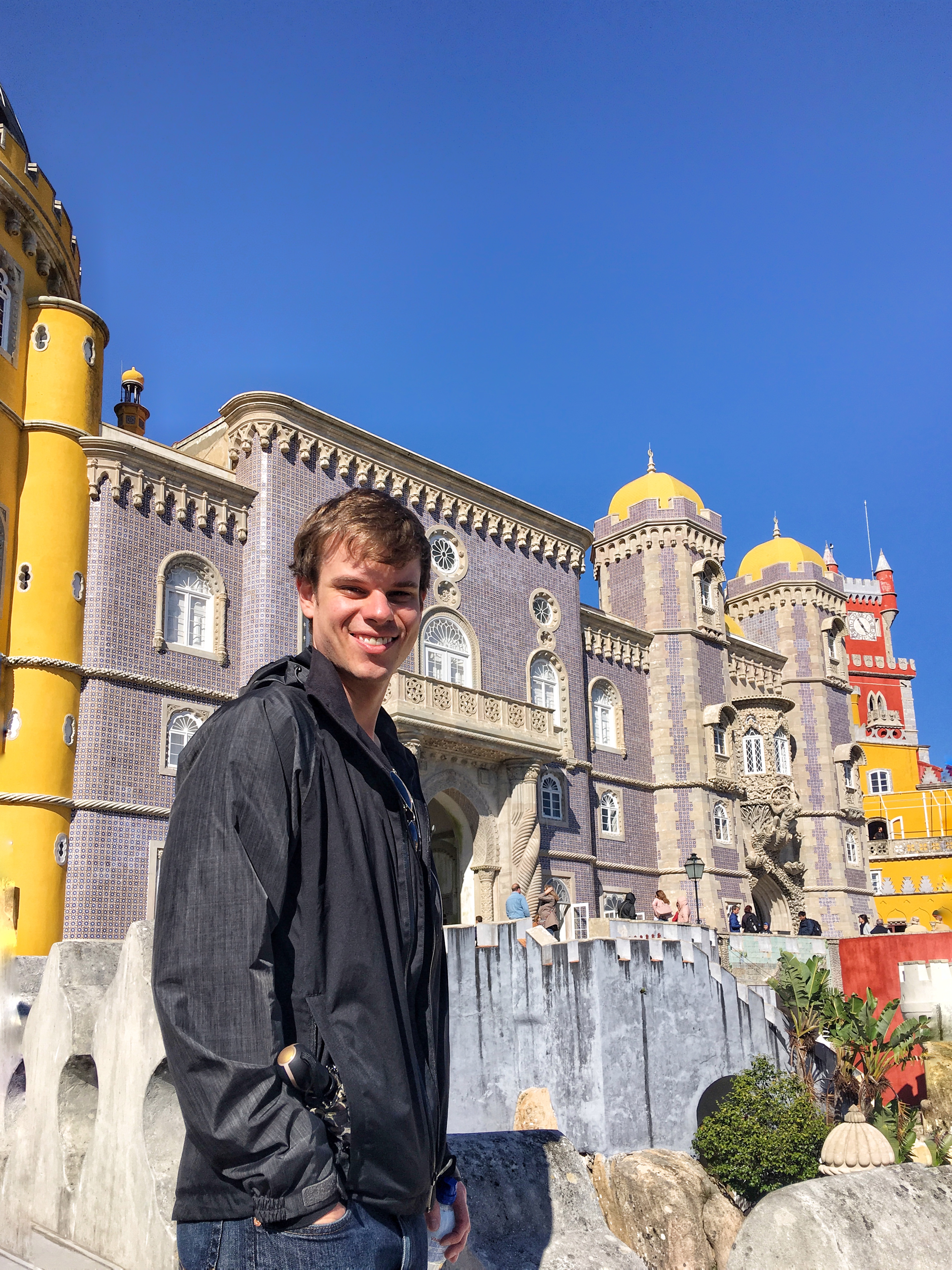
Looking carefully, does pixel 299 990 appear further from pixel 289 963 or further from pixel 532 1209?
pixel 532 1209

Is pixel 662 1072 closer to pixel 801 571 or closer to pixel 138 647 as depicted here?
pixel 138 647

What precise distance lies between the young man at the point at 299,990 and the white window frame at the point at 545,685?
79.4 feet

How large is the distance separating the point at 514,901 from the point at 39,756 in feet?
27.4

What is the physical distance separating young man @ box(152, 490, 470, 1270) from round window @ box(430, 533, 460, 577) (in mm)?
22598

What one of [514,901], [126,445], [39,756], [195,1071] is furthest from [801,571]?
[195,1071]

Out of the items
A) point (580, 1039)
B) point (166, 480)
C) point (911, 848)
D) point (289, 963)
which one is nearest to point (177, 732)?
point (166, 480)

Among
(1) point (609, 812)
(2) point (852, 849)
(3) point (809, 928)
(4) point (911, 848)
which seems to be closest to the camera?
(3) point (809, 928)

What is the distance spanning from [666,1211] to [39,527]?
46.6 ft

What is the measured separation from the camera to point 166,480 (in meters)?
20.7

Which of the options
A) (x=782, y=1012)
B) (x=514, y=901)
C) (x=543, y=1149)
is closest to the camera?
(x=543, y=1149)

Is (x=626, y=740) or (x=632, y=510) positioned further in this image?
(x=632, y=510)

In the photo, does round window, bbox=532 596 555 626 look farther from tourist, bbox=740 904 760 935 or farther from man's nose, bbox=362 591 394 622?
man's nose, bbox=362 591 394 622

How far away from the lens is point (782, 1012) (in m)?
21.3

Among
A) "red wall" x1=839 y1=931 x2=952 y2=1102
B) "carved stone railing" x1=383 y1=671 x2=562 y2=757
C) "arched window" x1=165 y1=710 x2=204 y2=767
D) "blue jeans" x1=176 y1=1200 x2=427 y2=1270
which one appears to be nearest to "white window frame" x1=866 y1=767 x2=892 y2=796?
"red wall" x1=839 y1=931 x2=952 y2=1102
